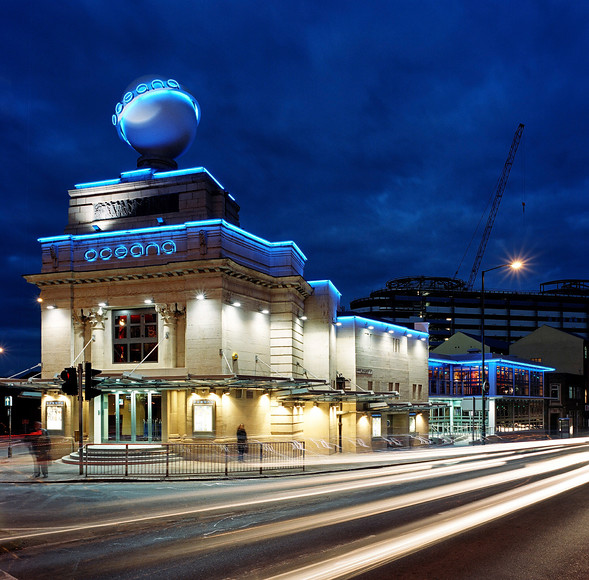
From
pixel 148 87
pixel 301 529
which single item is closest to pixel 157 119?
pixel 148 87

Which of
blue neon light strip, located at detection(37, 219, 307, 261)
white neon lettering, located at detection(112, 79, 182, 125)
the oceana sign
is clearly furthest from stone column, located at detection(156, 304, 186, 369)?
white neon lettering, located at detection(112, 79, 182, 125)

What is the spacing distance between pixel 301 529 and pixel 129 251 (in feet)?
76.5

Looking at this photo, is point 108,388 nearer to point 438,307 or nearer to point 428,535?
point 428,535

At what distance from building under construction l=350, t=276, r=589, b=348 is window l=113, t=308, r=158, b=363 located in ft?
372

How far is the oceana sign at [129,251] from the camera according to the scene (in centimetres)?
3148

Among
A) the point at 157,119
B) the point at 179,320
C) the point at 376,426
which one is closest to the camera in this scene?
the point at 179,320

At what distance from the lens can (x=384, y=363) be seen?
43719 mm

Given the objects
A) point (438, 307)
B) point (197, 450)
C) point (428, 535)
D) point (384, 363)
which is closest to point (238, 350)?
point (197, 450)

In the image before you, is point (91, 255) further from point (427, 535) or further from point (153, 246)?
point (427, 535)

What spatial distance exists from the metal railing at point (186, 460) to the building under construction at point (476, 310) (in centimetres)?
11681

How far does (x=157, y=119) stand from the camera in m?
34.9

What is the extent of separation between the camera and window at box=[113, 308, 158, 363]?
31859 mm

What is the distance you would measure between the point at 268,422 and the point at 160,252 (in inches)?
445

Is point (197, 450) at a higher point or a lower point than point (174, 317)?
lower
